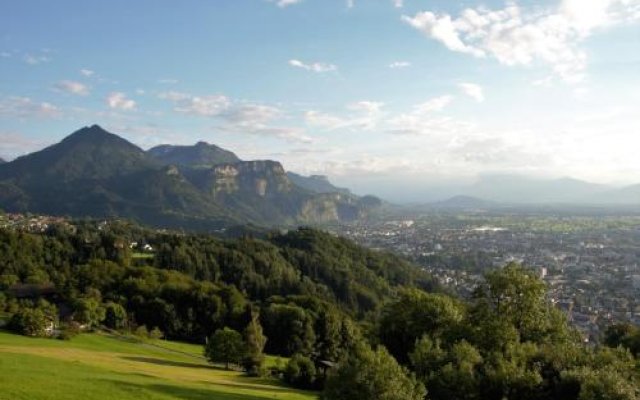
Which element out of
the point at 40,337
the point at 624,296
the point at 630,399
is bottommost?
the point at 624,296

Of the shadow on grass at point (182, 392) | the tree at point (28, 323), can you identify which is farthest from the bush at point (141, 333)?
the shadow on grass at point (182, 392)

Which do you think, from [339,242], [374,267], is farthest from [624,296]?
[339,242]

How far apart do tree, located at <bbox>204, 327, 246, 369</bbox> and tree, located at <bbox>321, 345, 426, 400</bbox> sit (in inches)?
1032

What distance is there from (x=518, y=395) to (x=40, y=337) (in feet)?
131

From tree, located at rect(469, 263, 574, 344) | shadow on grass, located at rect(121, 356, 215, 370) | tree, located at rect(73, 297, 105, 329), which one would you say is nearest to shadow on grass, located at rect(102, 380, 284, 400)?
tree, located at rect(469, 263, 574, 344)

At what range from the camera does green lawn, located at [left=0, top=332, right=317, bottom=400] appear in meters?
24.1

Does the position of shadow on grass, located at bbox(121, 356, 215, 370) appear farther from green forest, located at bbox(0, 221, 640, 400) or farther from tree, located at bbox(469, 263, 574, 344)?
Result: tree, located at bbox(469, 263, 574, 344)

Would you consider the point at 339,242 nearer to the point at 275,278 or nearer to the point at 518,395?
the point at 275,278

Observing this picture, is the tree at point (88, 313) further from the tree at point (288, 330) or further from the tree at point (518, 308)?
the tree at point (518, 308)

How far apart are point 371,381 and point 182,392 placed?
1017 cm

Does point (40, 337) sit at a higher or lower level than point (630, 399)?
lower

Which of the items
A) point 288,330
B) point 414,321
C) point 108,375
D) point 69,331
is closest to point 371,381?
point 108,375

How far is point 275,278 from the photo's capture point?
12550cm

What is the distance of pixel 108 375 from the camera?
31.8 m
